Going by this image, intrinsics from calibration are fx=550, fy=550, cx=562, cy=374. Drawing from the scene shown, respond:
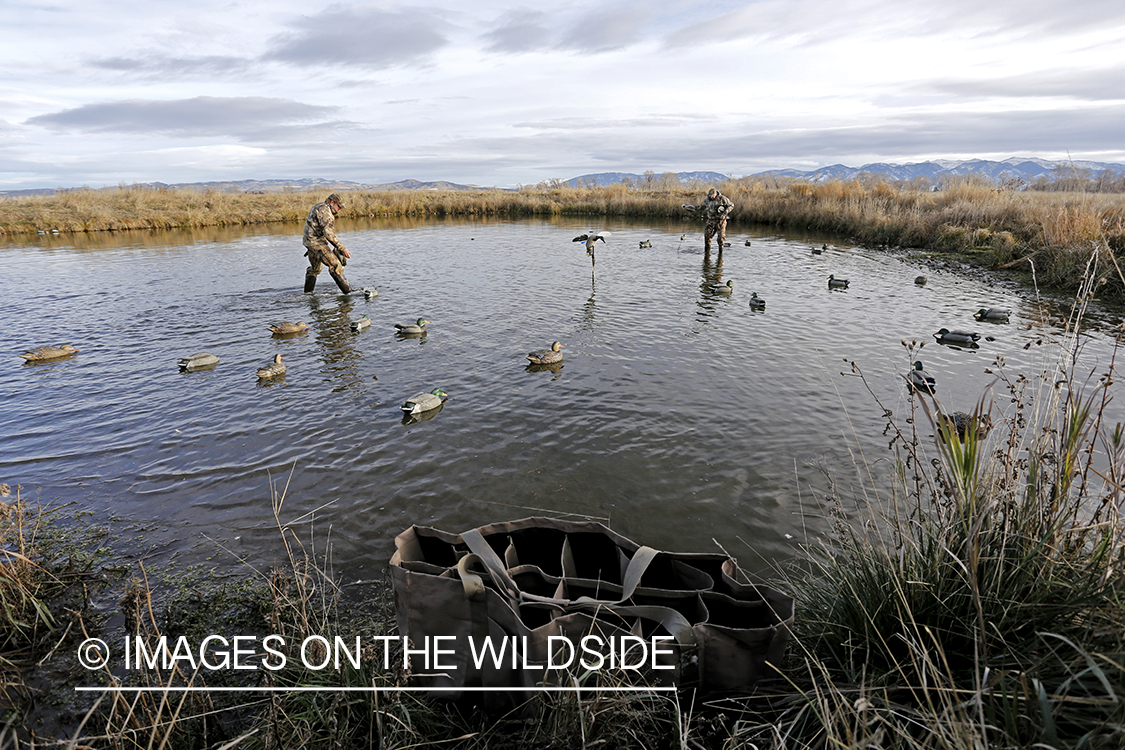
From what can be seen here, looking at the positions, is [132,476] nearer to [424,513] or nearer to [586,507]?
[424,513]

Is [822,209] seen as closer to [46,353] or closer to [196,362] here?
[196,362]

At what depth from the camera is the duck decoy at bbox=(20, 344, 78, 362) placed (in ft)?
33.6

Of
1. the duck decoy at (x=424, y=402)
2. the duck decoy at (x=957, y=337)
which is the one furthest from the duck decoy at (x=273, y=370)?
the duck decoy at (x=957, y=337)

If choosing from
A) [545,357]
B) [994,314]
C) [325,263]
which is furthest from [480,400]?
[994,314]

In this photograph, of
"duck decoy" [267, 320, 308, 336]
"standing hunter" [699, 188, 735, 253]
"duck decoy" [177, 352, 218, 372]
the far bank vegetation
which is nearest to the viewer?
"duck decoy" [177, 352, 218, 372]

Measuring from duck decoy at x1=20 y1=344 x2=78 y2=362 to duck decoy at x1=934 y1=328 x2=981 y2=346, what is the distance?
16938mm

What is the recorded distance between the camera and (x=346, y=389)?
9.09 meters

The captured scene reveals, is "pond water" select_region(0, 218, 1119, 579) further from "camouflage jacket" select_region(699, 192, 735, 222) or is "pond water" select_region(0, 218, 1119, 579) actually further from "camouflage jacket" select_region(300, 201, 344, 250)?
"camouflage jacket" select_region(699, 192, 735, 222)

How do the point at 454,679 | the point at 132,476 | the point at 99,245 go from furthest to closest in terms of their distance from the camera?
the point at 99,245, the point at 132,476, the point at 454,679

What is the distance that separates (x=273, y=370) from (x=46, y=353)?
4.81 metres

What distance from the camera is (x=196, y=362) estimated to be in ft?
32.3

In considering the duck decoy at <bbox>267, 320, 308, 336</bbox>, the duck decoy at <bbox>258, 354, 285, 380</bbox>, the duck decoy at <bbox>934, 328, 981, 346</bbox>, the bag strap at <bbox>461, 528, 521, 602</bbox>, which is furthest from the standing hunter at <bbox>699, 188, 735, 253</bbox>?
the bag strap at <bbox>461, 528, 521, 602</bbox>

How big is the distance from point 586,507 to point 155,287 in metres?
17.6

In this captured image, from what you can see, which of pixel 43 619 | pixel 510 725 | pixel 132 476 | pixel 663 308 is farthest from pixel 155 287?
pixel 510 725
